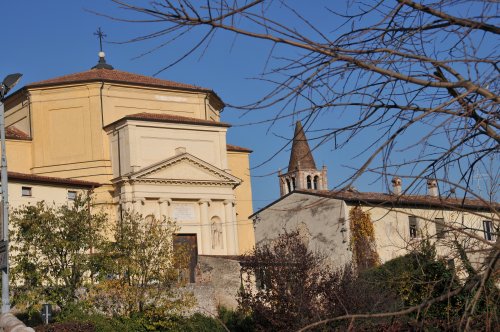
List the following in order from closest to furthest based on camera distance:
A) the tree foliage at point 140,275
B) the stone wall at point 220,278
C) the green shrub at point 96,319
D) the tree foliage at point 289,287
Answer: the green shrub at point 96,319 → the tree foliage at point 289,287 → the tree foliage at point 140,275 → the stone wall at point 220,278

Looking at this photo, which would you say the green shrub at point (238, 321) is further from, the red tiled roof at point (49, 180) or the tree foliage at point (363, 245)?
the red tiled roof at point (49, 180)

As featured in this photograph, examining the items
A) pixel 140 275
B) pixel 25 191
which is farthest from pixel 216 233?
pixel 140 275

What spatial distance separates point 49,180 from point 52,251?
10.2m

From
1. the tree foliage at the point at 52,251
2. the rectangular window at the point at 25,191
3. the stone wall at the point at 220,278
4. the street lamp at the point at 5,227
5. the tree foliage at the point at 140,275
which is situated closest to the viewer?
the street lamp at the point at 5,227

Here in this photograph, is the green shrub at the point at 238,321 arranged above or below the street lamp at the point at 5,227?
below

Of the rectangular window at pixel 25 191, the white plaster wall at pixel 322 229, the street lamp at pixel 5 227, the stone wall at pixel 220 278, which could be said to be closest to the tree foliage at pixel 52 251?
the rectangular window at pixel 25 191

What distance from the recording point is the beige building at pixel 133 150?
163 feet

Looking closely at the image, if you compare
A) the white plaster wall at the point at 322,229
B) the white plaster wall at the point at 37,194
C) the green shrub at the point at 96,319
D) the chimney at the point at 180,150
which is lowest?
the green shrub at the point at 96,319

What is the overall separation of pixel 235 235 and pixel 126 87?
11.2m

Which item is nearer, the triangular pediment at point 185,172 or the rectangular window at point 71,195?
the rectangular window at point 71,195

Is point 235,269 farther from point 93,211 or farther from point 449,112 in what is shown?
point 449,112

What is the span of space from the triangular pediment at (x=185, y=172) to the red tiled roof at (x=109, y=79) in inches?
230

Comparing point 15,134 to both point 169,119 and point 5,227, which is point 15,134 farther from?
point 5,227

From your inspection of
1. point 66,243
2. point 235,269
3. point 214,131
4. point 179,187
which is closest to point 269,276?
point 235,269
